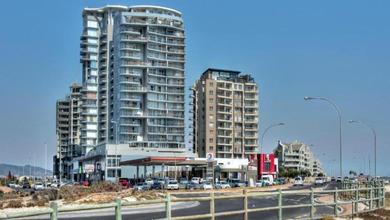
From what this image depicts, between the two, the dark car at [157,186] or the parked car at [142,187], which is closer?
the parked car at [142,187]

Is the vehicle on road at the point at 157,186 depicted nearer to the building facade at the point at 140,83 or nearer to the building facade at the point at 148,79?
the building facade at the point at 140,83

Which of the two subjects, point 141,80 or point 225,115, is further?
point 225,115

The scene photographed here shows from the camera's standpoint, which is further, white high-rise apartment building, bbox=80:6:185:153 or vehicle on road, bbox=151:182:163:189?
white high-rise apartment building, bbox=80:6:185:153

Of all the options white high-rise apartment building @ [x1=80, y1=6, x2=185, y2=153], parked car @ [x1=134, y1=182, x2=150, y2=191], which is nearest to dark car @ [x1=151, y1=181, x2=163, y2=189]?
parked car @ [x1=134, y1=182, x2=150, y2=191]

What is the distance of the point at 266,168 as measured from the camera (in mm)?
122000

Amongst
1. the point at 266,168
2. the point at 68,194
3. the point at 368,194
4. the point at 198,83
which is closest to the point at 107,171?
the point at 266,168

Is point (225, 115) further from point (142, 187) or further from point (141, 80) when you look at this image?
point (142, 187)

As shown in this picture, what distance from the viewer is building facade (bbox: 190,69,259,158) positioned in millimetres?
176350

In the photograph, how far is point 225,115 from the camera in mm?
178250

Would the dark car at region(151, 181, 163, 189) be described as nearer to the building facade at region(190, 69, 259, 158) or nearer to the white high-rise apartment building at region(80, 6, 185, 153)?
the white high-rise apartment building at region(80, 6, 185, 153)

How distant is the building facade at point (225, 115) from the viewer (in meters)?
176

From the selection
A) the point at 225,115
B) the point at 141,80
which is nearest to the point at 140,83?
the point at 141,80

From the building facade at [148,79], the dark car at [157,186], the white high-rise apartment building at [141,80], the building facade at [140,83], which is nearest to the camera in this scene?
the dark car at [157,186]

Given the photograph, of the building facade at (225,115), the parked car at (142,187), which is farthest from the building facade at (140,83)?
the parked car at (142,187)
